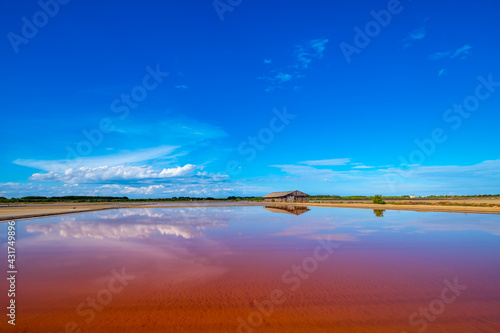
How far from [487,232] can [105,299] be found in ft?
67.8

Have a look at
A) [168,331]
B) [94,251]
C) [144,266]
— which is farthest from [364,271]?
[94,251]

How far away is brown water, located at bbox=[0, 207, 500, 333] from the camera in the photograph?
16.8 ft

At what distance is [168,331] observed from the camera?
4801 millimetres

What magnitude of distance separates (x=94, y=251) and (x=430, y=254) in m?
14.3

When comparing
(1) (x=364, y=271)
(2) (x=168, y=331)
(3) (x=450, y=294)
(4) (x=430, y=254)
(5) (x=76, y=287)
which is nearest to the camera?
(2) (x=168, y=331)

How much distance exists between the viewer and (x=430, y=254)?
1073 cm

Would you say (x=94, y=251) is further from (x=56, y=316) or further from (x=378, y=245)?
(x=378, y=245)

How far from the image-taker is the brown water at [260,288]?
16.8ft

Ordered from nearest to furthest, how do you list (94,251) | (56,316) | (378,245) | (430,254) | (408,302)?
(56,316)
(408,302)
(430,254)
(94,251)
(378,245)

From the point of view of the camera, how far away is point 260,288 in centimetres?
695

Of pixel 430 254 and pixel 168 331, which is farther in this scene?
pixel 430 254

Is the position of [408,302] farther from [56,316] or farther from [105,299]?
[56,316]

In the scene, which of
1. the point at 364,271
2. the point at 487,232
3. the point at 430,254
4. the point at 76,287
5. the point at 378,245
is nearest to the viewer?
the point at 76,287

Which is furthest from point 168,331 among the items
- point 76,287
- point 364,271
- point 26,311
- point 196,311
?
point 364,271
